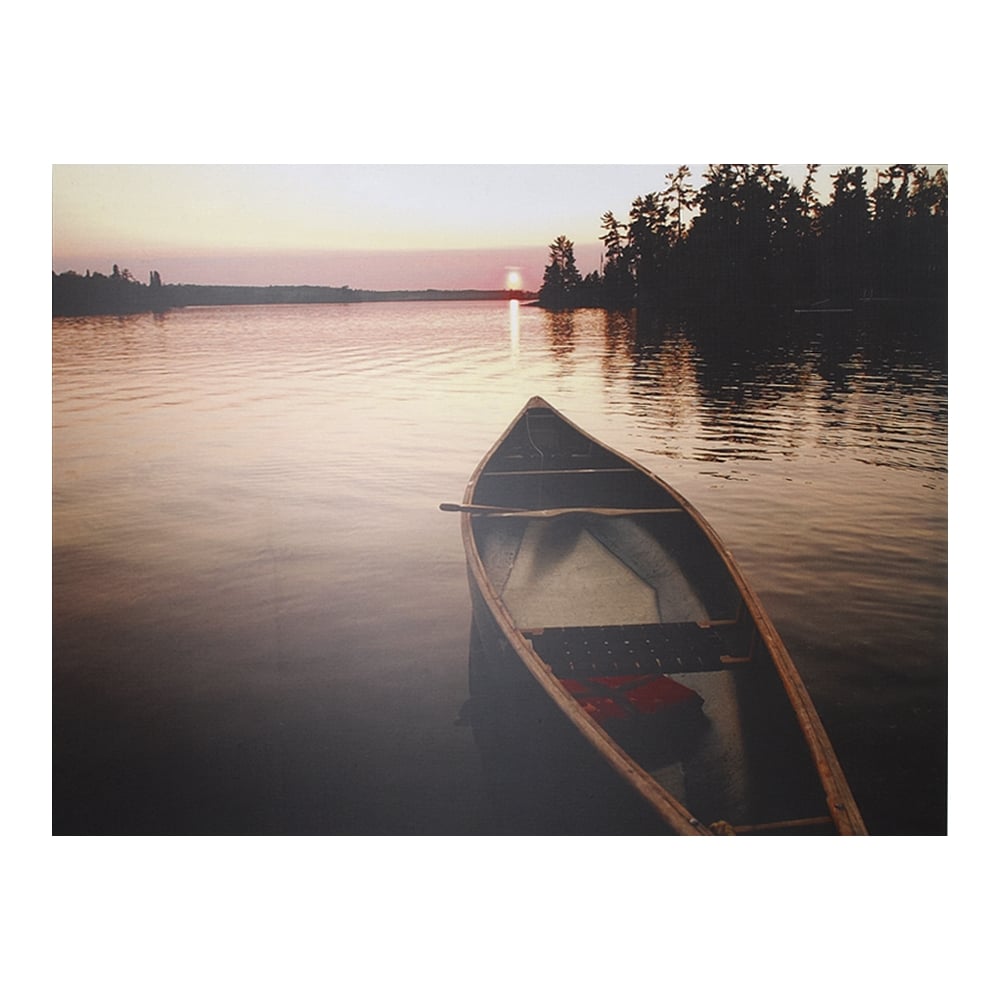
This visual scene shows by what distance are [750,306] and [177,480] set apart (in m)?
A: 2.13

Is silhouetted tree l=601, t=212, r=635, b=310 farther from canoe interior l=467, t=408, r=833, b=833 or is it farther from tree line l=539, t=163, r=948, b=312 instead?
canoe interior l=467, t=408, r=833, b=833

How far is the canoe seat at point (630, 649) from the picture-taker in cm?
247

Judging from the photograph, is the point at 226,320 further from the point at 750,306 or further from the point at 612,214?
the point at 750,306

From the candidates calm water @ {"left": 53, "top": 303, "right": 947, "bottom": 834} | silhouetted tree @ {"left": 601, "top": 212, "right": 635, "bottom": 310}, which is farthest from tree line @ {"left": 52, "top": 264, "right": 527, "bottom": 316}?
silhouetted tree @ {"left": 601, "top": 212, "right": 635, "bottom": 310}

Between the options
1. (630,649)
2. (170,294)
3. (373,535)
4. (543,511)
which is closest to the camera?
(630,649)

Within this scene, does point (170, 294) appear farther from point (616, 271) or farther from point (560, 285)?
point (616, 271)

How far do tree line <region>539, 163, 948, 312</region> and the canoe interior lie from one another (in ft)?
1.99

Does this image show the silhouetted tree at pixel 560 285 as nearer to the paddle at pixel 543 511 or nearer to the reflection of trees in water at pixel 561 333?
the reflection of trees in water at pixel 561 333

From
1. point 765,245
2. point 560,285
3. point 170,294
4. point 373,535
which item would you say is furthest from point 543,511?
point 170,294

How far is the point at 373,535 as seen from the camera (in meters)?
2.97

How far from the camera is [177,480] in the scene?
9.32 ft

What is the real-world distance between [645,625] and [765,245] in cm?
145

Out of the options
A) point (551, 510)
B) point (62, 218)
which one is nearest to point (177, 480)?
point (62, 218)

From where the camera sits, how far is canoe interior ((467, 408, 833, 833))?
2.21 m
